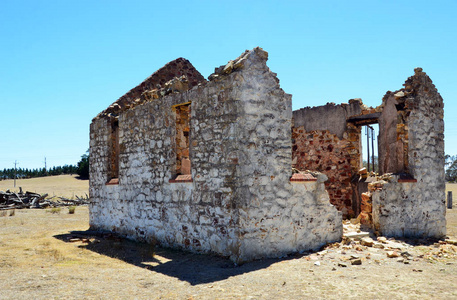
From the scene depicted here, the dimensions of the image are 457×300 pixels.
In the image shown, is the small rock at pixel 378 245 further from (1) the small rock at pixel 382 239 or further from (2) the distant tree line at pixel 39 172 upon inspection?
(2) the distant tree line at pixel 39 172

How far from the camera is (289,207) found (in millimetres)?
7121

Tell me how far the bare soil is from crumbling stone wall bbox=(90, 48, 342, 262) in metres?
0.37

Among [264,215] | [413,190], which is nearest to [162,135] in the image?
[264,215]

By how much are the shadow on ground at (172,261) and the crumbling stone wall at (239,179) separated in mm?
232

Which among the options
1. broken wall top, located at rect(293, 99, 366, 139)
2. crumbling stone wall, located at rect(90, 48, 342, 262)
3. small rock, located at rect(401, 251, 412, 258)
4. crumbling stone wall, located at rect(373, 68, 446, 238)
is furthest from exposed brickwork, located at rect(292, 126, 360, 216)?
small rock, located at rect(401, 251, 412, 258)

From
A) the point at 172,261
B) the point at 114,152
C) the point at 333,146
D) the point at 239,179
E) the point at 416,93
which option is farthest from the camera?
the point at 333,146

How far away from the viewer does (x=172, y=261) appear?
7.15m

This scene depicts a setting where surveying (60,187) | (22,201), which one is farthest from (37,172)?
(22,201)

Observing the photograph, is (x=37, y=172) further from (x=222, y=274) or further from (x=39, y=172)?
(x=222, y=274)

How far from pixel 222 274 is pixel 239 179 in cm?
161

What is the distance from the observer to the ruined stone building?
6.82 m

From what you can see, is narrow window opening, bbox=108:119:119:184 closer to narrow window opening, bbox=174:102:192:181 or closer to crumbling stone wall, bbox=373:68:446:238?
narrow window opening, bbox=174:102:192:181

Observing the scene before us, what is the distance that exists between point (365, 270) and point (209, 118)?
376cm

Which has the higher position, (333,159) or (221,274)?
(333,159)
